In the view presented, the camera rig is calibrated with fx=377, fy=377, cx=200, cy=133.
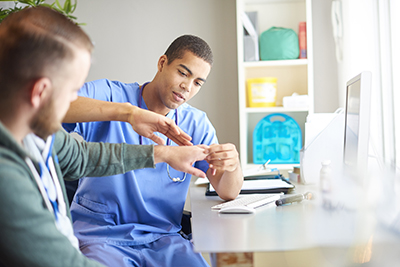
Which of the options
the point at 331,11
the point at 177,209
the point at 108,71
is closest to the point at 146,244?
the point at 177,209

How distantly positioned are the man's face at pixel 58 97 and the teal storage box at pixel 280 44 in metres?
1.96

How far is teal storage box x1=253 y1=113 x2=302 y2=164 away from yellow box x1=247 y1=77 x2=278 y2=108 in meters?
0.13

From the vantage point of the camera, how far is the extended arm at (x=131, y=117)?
1241mm

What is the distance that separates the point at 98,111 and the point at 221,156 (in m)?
0.45

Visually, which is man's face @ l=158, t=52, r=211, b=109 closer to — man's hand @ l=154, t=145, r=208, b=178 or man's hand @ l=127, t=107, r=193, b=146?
man's hand @ l=127, t=107, r=193, b=146

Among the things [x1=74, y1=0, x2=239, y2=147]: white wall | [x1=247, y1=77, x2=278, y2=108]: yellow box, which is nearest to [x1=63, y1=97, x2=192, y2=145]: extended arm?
[x1=247, y1=77, x2=278, y2=108]: yellow box

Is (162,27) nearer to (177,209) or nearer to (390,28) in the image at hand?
(390,28)

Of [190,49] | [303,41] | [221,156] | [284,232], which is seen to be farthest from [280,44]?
[284,232]

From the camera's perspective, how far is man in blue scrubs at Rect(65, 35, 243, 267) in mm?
1229

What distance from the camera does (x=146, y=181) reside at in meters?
1.43

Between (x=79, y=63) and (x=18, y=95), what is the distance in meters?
0.13

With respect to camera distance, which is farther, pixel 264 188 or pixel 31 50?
pixel 264 188

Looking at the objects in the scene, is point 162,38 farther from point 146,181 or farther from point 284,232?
point 284,232

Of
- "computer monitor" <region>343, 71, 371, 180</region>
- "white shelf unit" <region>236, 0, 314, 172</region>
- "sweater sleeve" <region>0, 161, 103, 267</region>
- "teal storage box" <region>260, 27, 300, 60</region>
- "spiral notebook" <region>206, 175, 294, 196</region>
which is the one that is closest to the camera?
"sweater sleeve" <region>0, 161, 103, 267</region>
